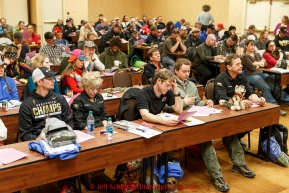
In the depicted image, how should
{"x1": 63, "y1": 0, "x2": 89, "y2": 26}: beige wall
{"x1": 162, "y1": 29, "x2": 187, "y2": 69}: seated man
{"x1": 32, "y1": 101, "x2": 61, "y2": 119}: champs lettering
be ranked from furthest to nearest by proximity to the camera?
1. {"x1": 63, "y1": 0, "x2": 89, "y2": 26}: beige wall
2. {"x1": 162, "y1": 29, "x2": 187, "y2": 69}: seated man
3. {"x1": 32, "y1": 101, "x2": 61, "y2": 119}: champs lettering

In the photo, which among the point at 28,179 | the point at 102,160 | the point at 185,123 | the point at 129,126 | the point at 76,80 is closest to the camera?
the point at 28,179

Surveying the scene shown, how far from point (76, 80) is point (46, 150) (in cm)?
224

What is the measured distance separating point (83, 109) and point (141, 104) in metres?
0.58

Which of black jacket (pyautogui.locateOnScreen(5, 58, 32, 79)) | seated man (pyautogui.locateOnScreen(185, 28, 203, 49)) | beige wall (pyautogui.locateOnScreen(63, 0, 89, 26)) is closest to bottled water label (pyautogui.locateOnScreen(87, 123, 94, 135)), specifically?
black jacket (pyautogui.locateOnScreen(5, 58, 32, 79))

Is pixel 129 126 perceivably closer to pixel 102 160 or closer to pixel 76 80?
pixel 102 160

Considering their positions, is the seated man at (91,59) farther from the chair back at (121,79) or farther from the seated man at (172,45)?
the seated man at (172,45)

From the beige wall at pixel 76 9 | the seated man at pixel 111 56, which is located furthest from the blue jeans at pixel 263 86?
the beige wall at pixel 76 9

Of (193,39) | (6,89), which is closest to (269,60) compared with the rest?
(193,39)

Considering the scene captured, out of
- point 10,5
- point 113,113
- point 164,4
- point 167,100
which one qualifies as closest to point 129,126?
point 167,100

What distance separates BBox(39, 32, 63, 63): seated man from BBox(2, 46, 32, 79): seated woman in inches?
68.7

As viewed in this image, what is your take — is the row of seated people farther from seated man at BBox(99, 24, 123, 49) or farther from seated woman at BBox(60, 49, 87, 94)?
seated man at BBox(99, 24, 123, 49)

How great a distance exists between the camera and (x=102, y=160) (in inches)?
130

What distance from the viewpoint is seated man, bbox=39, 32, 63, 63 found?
25.1ft

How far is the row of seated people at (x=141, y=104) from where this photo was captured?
369cm
